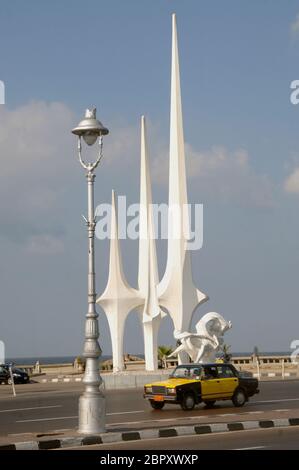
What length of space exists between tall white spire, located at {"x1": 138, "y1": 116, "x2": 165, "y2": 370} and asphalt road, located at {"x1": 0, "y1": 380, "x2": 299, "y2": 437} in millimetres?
7654

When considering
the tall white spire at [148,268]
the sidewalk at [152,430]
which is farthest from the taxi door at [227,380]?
the tall white spire at [148,268]

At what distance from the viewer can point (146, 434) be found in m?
17.2

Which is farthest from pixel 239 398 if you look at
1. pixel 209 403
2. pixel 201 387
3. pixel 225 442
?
pixel 225 442

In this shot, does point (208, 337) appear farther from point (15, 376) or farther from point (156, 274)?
point (15, 376)

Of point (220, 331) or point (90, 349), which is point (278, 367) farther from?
point (90, 349)

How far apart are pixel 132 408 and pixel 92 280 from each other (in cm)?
859

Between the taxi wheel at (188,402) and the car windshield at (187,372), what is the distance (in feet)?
2.50

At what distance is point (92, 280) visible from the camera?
Result: 59.1 ft

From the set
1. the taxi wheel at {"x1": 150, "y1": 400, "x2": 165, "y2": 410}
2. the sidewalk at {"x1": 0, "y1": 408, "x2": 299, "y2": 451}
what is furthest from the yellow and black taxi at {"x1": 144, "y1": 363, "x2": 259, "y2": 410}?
the sidewalk at {"x1": 0, "y1": 408, "x2": 299, "y2": 451}

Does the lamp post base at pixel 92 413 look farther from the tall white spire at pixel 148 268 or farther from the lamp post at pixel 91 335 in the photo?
the tall white spire at pixel 148 268

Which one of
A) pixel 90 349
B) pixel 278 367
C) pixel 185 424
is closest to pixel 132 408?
pixel 185 424
